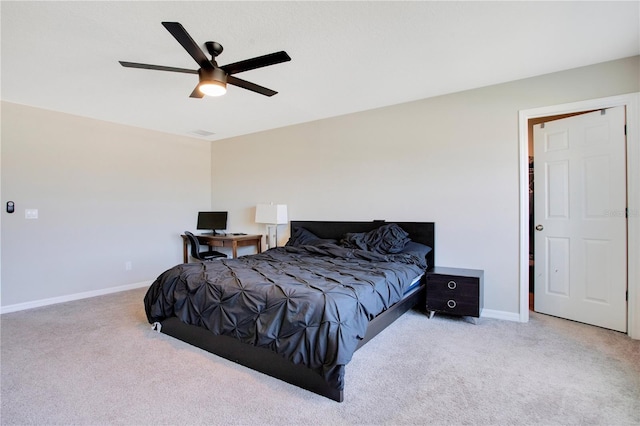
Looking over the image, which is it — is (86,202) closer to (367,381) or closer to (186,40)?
(186,40)

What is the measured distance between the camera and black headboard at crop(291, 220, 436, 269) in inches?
A: 144

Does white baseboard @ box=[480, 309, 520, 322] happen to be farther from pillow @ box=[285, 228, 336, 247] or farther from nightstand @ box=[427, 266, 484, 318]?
pillow @ box=[285, 228, 336, 247]

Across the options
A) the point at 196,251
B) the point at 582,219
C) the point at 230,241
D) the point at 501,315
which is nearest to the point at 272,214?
the point at 230,241

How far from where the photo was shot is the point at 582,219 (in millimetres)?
3133

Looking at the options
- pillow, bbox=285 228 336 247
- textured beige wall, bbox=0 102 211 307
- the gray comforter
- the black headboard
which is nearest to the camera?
the gray comforter

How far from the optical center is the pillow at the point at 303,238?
13.8ft

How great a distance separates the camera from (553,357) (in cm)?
243

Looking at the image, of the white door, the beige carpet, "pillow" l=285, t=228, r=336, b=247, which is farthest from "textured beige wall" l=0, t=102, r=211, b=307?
the white door

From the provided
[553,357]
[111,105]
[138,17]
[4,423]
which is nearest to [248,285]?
[4,423]

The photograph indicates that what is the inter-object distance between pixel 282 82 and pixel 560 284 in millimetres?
3536

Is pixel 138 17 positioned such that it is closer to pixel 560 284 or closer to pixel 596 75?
pixel 596 75

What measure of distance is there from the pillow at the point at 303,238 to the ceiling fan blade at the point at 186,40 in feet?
8.13

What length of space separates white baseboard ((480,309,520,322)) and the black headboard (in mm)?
717

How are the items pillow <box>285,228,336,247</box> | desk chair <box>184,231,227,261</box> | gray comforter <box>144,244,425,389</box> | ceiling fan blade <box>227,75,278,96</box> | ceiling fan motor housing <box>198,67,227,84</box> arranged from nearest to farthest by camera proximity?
1. gray comforter <box>144,244,425,389</box>
2. ceiling fan motor housing <box>198,67,227,84</box>
3. ceiling fan blade <box>227,75,278,96</box>
4. pillow <box>285,228,336,247</box>
5. desk chair <box>184,231,227,261</box>
